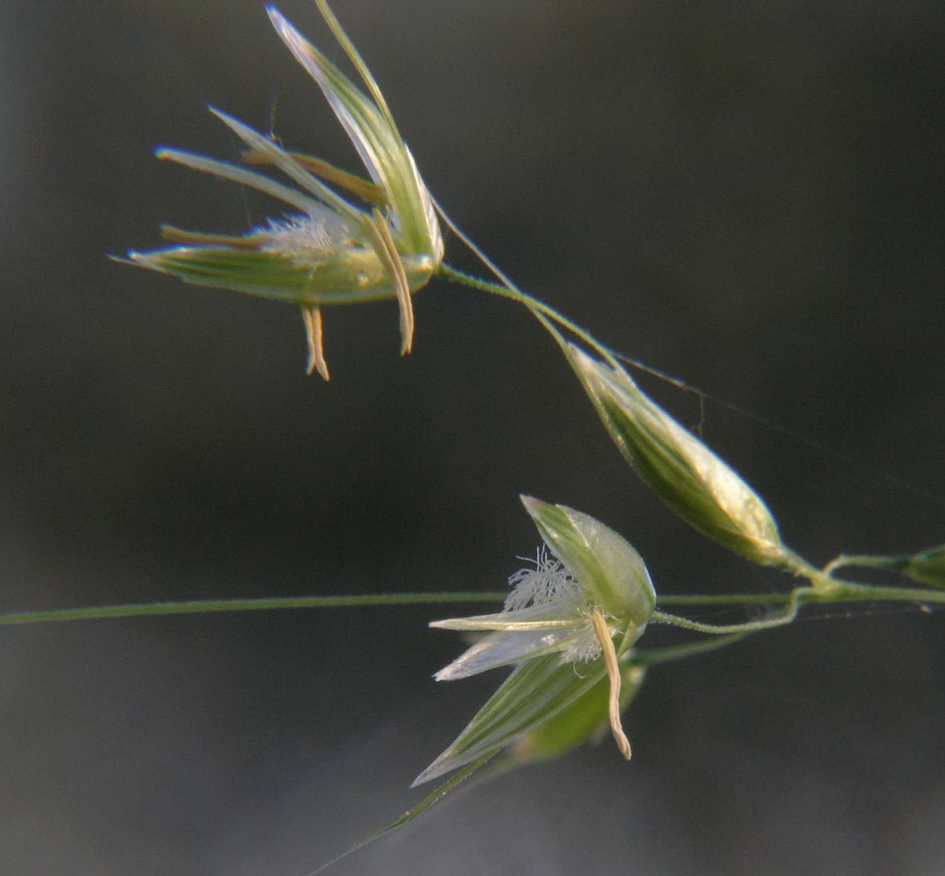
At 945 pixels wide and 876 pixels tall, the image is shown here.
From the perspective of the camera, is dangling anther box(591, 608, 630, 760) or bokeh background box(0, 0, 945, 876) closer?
dangling anther box(591, 608, 630, 760)

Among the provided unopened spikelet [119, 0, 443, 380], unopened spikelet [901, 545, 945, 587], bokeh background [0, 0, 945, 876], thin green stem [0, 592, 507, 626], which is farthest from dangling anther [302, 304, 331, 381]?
bokeh background [0, 0, 945, 876]

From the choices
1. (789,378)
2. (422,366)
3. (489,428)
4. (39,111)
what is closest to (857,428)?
(789,378)

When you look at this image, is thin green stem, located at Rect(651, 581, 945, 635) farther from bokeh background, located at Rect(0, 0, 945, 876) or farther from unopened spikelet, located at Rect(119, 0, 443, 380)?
bokeh background, located at Rect(0, 0, 945, 876)

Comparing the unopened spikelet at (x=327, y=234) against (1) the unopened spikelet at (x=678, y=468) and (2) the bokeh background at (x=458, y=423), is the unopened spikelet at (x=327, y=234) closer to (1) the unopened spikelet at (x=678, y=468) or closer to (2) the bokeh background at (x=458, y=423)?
(1) the unopened spikelet at (x=678, y=468)

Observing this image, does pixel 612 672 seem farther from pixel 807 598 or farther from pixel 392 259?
pixel 392 259

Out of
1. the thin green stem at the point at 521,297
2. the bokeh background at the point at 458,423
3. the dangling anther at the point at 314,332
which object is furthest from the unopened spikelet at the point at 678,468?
the bokeh background at the point at 458,423

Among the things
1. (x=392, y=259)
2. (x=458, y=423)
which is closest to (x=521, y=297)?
(x=392, y=259)
